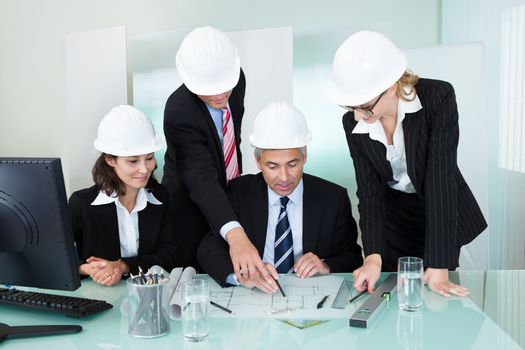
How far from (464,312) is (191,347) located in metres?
0.74

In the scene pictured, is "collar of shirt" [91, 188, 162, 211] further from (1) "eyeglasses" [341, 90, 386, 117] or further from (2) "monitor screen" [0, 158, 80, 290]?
(1) "eyeglasses" [341, 90, 386, 117]

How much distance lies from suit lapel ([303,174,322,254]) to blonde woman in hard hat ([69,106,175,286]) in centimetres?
58

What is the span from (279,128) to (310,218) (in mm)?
393

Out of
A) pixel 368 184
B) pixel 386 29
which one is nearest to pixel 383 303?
pixel 368 184

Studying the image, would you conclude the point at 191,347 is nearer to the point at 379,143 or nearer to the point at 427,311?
the point at 427,311

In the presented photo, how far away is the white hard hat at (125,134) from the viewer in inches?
94.6

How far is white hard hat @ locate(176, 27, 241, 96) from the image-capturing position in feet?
7.26

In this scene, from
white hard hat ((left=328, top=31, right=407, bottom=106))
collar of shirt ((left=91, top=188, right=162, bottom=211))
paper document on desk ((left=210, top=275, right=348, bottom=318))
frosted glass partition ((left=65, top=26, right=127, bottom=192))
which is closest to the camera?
paper document on desk ((left=210, top=275, right=348, bottom=318))

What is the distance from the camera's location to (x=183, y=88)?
2.41 meters

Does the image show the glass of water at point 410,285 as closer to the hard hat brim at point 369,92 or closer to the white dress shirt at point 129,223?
the hard hat brim at point 369,92

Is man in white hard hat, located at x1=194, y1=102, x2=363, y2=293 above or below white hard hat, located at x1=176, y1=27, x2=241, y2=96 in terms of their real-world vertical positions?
below

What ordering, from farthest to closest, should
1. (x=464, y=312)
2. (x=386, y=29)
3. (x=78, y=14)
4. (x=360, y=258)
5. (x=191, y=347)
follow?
(x=78, y=14)
(x=386, y=29)
(x=360, y=258)
(x=464, y=312)
(x=191, y=347)

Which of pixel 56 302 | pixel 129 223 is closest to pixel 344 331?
pixel 56 302

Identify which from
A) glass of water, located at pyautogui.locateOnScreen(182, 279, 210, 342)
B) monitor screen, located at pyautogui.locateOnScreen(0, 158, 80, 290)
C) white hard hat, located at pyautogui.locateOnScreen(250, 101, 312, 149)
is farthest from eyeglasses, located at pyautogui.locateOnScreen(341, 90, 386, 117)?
monitor screen, located at pyautogui.locateOnScreen(0, 158, 80, 290)
